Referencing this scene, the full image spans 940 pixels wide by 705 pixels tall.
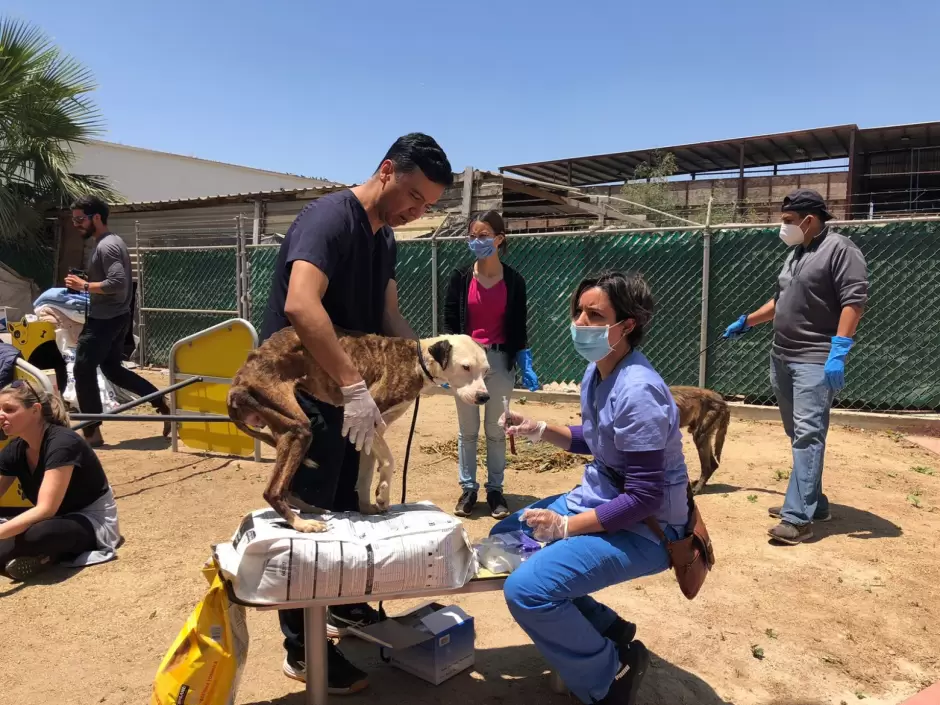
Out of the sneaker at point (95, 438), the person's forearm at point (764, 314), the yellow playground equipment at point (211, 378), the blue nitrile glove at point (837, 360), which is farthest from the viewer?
the sneaker at point (95, 438)

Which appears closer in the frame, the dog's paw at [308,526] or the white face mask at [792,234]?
the dog's paw at [308,526]

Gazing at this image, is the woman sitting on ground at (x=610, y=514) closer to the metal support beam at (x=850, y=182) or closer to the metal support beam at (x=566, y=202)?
the metal support beam at (x=566, y=202)

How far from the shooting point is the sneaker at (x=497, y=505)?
15.7 ft

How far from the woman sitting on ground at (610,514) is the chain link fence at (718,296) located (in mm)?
4885

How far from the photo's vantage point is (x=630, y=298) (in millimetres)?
2547

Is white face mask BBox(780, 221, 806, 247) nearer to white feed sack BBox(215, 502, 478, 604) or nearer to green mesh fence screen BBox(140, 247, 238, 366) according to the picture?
white feed sack BBox(215, 502, 478, 604)

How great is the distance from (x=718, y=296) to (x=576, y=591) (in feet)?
19.7

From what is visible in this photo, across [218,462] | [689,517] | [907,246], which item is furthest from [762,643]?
[907,246]

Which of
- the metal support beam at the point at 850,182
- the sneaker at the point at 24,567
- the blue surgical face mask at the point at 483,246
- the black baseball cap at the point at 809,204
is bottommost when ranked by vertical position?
the sneaker at the point at 24,567

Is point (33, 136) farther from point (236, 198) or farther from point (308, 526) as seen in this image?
point (308, 526)

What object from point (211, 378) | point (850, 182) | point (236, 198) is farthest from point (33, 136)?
point (850, 182)

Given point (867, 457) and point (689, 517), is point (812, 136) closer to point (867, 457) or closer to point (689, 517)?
point (867, 457)

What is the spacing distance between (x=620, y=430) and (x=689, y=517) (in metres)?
0.53

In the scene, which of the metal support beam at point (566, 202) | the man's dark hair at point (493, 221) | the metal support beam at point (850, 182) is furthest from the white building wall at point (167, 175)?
the man's dark hair at point (493, 221)
